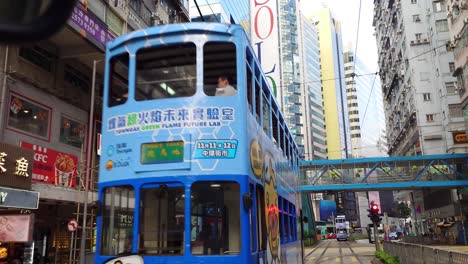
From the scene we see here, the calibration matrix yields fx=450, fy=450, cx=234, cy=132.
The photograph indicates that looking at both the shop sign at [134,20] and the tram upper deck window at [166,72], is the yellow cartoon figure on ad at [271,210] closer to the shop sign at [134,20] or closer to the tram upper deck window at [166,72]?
the tram upper deck window at [166,72]

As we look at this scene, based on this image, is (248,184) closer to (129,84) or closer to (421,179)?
(129,84)

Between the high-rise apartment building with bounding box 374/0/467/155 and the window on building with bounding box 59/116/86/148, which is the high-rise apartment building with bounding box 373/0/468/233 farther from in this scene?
the window on building with bounding box 59/116/86/148

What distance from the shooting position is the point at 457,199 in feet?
119

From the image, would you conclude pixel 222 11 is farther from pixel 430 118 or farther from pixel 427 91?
pixel 430 118

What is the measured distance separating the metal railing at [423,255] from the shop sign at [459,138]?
2025 centimetres

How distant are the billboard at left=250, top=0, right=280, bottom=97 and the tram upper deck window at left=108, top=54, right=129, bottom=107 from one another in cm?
2663

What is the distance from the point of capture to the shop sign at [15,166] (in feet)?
36.8

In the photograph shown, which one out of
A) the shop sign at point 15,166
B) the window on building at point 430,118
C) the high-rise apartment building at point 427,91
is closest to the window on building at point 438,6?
the high-rise apartment building at point 427,91

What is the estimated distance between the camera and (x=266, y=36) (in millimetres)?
35531

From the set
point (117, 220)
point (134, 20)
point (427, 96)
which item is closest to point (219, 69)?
point (117, 220)

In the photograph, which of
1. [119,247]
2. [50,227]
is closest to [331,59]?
[50,227]

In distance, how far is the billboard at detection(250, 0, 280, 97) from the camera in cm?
3456

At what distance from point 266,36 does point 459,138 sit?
17.7m

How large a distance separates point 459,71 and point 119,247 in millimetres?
27111
